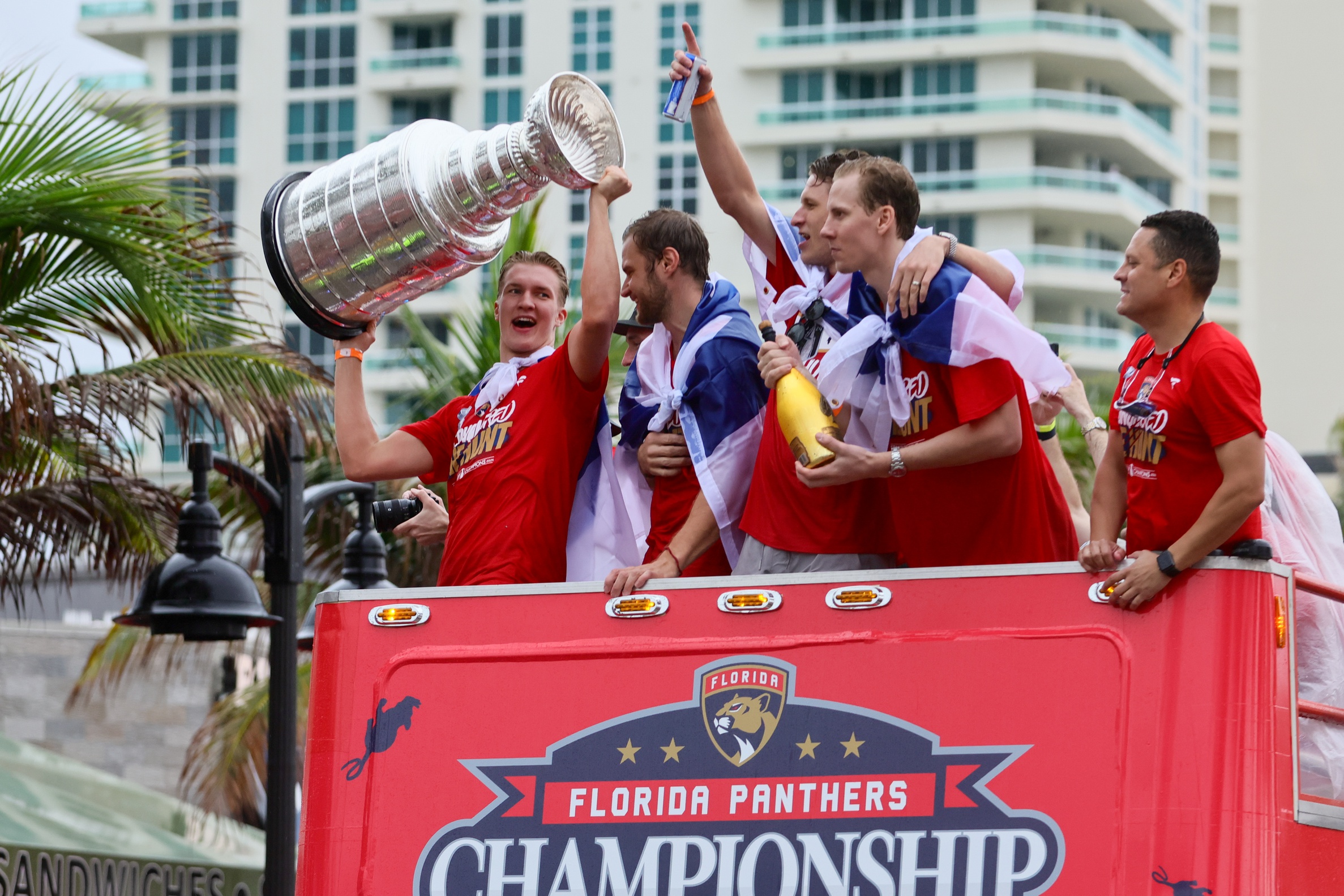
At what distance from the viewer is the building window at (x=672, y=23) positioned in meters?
59.6

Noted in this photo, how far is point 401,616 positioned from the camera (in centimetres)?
467

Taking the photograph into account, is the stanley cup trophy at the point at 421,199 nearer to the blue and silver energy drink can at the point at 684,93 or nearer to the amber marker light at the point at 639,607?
the blue and silver energy drink can at the point at 684,93

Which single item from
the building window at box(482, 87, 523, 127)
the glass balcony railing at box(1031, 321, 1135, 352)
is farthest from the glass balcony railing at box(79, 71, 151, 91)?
the glass balcony railing at box(1031, 321, 1135, 352)

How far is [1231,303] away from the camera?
62.0 metres

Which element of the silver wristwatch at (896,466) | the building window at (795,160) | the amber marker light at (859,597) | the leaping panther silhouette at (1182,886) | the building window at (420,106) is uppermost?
the building window at (420,106)

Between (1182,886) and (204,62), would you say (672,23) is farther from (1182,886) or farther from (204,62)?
(1182,886)

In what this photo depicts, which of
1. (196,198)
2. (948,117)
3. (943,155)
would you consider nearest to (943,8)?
(948,117)

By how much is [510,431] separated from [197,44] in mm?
61965

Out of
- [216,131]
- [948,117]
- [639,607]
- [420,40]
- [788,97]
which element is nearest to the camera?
[639,607]

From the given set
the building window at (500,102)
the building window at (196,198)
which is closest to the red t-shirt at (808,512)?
the building window at (196,198)

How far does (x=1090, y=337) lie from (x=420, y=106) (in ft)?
81.1

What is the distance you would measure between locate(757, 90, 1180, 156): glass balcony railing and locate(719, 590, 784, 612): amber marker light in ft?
181

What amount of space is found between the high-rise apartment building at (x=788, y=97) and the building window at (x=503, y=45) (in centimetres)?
10

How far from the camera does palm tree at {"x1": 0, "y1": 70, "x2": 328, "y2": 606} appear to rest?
9.36m
